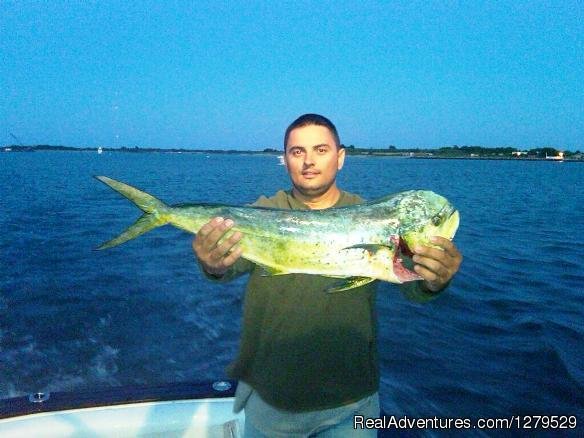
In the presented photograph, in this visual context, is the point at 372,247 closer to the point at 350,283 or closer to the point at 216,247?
the point at 350,283

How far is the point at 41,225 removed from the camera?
19938 millimetres

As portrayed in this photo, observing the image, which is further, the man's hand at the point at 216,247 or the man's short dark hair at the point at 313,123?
the man's short dark hair at the point at 313,123

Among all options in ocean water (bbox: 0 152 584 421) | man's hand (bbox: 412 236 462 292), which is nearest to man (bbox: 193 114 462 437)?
man's hand (bbox: 412 236 462 292)

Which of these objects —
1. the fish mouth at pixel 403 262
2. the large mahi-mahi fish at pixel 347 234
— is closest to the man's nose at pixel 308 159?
the large mahi-mahi fish at pixel 347 234

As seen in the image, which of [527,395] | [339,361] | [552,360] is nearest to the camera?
[339,361]

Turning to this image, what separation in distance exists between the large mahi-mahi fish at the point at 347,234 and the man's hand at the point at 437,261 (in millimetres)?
119

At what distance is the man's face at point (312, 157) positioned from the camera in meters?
3.19

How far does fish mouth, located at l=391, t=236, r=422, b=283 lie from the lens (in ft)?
9.51

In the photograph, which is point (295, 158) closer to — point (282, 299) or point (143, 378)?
point (282, 299)

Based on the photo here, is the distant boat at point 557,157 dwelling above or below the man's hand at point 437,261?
below

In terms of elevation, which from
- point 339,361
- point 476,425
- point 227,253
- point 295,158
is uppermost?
point 295,158

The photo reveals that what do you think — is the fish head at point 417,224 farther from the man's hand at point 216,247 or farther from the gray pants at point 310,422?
the man's hand at point 216,247

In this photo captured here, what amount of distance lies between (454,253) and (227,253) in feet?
5.13

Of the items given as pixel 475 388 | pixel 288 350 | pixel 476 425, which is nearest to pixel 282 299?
pixel 288 350
